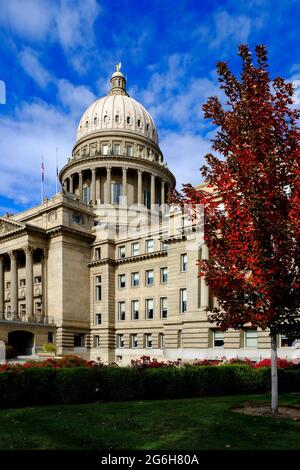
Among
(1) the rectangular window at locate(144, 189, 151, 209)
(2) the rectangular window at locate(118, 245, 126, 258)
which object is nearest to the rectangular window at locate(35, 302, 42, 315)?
(2) the rectangular window at locate(118, 245, 126, 258)

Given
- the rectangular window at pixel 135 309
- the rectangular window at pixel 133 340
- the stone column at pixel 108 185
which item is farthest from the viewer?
the stone column at pixel 108 185

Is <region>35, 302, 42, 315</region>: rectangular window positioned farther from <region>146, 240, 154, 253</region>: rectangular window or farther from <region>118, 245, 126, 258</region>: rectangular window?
<region>146, 240, 154, 253</region>: rectangular window

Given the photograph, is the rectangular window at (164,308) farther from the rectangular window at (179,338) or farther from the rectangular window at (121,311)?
the rectangular window at (121,311)

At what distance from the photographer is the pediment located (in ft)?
193

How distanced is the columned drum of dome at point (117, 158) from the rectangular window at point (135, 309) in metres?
27.1

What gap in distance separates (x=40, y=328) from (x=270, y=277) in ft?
145

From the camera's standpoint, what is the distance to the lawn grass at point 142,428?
10.9 metres

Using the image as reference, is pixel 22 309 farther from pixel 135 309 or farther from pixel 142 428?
pixel 142 428

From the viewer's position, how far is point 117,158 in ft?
268

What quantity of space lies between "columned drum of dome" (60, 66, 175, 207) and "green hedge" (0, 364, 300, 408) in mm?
59781

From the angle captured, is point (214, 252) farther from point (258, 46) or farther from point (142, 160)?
point (142, 160)

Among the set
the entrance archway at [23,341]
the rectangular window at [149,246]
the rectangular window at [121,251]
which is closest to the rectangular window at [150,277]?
the rectangular window at [149,246]

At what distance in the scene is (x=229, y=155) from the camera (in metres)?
16.5

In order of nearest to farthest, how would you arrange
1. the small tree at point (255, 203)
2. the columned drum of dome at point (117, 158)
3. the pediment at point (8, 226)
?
the small tree at point (255, 203), the pediment at point (8, 226), the columned drum of dome at point (117, 158)
